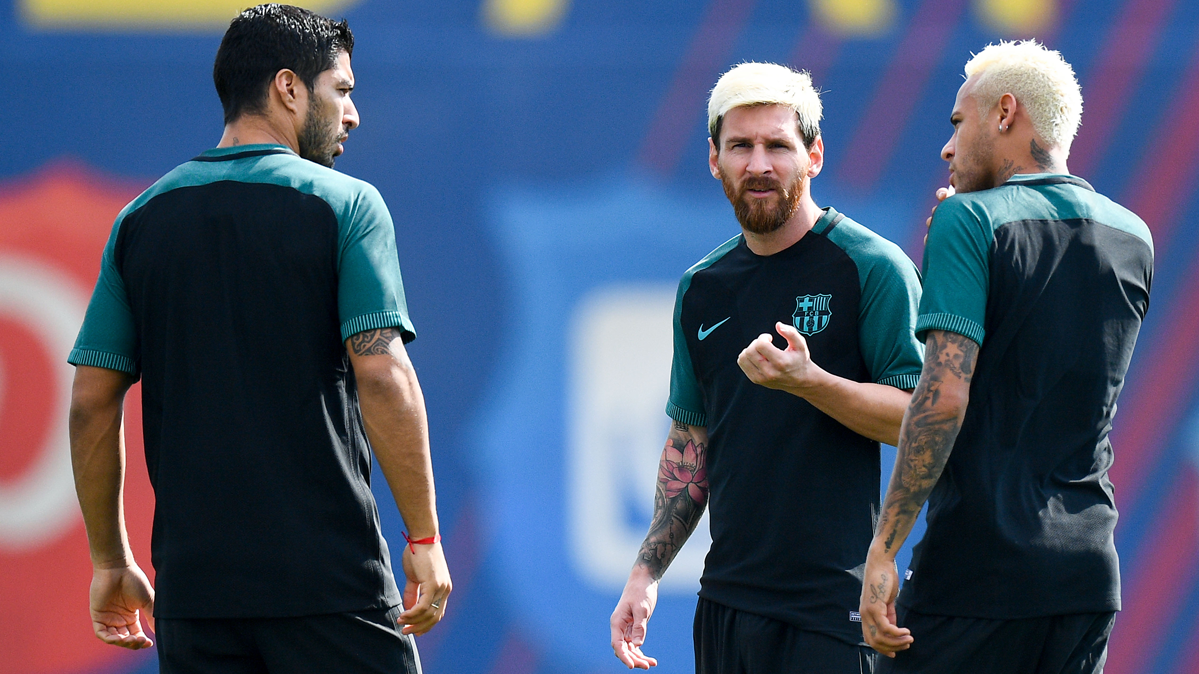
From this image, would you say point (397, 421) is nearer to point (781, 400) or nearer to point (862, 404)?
point (781, 400)

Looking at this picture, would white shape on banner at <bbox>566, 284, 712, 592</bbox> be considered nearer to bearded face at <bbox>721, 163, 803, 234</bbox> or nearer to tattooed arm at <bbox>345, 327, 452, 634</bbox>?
bearded face at <bbox>721, 163, 803, 234</bbox>

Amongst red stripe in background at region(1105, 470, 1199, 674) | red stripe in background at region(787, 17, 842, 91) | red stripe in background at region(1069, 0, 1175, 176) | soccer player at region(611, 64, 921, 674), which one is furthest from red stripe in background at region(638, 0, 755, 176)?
red stripe in background at region(1105, 470, 1199, 674)

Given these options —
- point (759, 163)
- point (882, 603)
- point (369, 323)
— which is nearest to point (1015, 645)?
point (882, 603)

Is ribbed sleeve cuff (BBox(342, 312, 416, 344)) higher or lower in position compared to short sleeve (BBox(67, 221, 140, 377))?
higher

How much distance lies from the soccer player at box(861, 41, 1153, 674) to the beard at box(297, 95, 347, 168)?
1.26m

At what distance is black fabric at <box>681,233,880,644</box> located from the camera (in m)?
2.27

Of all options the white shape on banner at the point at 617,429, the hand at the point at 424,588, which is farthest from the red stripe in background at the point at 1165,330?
the hand at the point at 424,588

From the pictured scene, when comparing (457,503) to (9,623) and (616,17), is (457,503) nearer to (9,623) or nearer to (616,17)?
(9,623)

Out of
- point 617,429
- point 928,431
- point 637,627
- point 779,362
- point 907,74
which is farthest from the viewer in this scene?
point 907,74

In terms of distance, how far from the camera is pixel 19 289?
388 centimetres

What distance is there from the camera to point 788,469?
2316mm

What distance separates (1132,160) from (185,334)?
350 cm

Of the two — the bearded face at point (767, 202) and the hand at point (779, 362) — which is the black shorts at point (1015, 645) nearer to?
the hand at point (779, 362)

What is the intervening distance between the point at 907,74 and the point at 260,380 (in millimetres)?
2873
